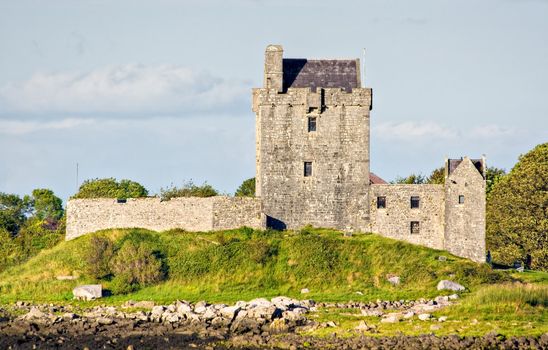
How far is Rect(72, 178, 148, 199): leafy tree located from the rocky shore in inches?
1130

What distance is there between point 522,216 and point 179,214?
2349 cm

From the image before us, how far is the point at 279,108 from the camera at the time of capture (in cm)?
6888

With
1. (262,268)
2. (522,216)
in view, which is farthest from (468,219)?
(522,216)

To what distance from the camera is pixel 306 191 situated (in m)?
68.7

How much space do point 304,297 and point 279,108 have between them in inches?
500

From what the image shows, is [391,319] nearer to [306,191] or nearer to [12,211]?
[306,191]

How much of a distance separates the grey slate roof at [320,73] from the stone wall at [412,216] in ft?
20.0

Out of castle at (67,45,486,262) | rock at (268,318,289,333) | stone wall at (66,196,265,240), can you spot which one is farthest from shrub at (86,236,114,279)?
rock at (268,318,289,333)

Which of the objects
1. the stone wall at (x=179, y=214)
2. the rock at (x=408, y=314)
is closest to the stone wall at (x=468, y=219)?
the stone wall at (x=179, y=214)

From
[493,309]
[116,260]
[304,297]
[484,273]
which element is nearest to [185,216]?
[116,260]

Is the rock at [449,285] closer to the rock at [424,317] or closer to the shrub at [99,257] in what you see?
the rock at [424,317]

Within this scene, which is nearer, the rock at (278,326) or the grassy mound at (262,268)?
the rock at (278,326)

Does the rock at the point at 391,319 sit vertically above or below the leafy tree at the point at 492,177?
below

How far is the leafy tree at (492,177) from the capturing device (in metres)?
90.8
